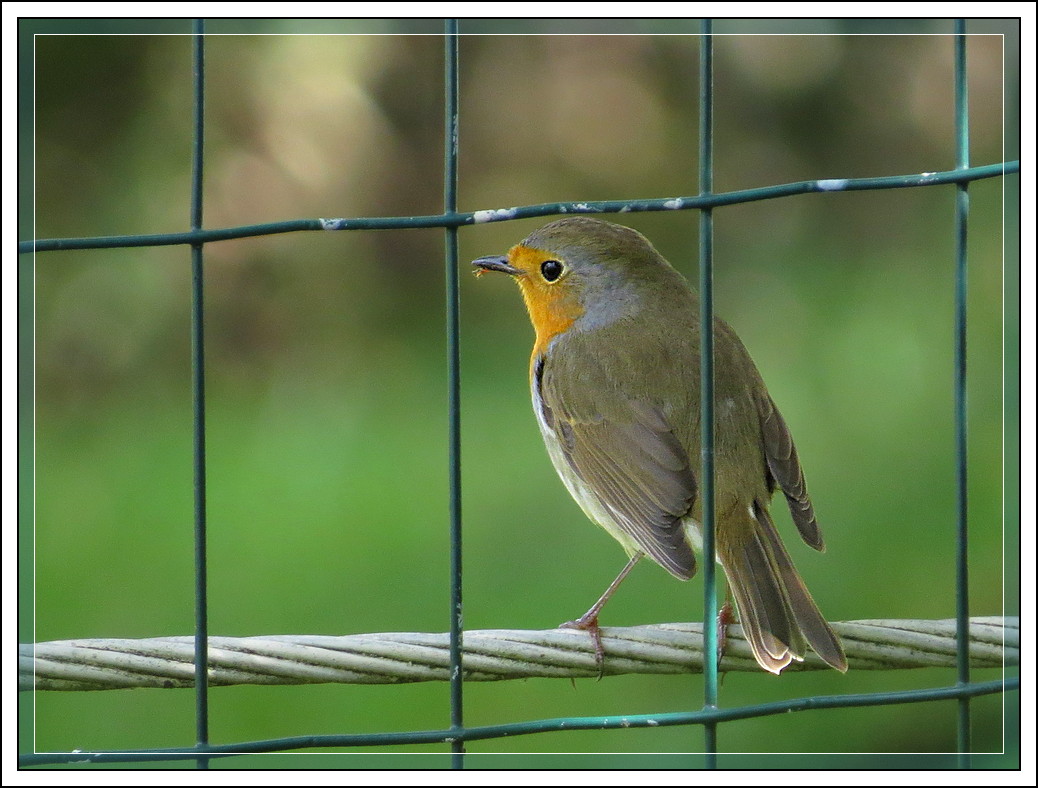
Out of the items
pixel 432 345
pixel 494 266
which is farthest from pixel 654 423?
pixel 432 345

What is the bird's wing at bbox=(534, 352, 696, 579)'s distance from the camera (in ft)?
10.2

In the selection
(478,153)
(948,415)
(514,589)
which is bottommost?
(514,589)

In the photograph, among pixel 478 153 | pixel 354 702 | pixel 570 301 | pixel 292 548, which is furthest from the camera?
pixel 478 153

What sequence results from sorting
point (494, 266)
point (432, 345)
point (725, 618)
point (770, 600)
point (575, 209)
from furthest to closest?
point (432, 345) → point (494, 266) → point (725, 618) → point (770, 600) → point (575, 209)

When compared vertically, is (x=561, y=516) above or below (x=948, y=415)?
below

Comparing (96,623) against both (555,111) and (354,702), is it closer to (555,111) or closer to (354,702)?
(354,702)

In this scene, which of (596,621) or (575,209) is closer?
(575,209)

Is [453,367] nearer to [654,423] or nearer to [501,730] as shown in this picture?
[501,730]

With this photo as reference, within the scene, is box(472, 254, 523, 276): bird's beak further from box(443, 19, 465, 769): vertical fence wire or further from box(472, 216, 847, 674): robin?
box(443, 19, 465, 769): vertical fence wire

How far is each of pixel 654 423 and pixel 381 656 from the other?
1.25 metres

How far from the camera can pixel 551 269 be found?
11.8 ft

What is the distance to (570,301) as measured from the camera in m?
3.59

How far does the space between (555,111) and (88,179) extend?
7.65ft

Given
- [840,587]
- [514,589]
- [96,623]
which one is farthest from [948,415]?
[96,623]
